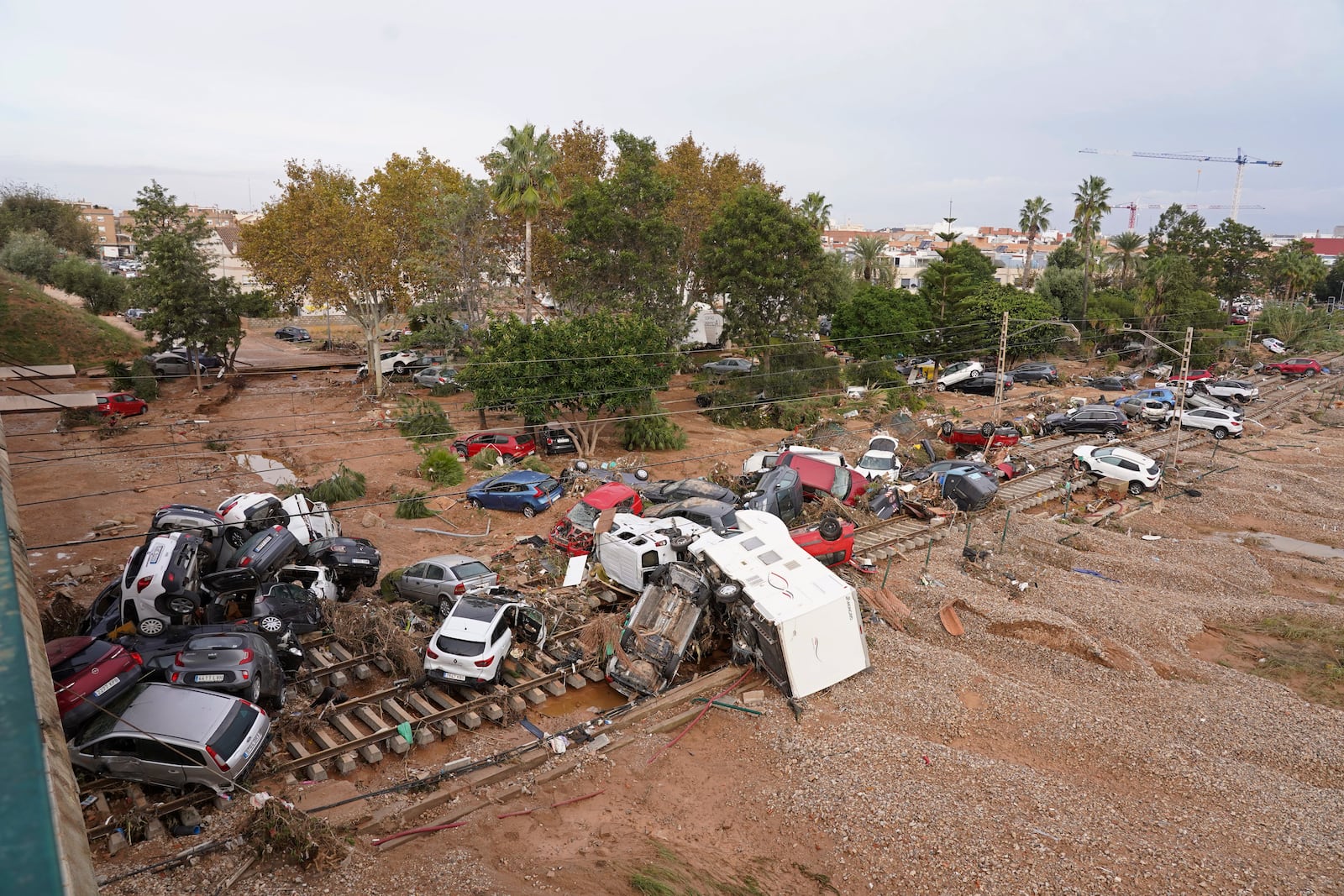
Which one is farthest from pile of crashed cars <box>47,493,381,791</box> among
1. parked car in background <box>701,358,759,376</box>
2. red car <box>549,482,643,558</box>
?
parked car in background <box>701,358,759,376</box>

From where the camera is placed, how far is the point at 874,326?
46.8m

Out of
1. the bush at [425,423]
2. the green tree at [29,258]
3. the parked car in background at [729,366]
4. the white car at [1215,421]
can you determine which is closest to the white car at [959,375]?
the parked car in background at [729,366]

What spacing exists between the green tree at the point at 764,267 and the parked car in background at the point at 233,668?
3031 centimetres

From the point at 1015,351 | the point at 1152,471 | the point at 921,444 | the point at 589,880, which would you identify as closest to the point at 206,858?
the point at 589,880

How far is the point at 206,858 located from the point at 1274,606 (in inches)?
856

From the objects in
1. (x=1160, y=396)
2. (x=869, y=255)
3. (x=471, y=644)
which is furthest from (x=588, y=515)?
(x=869, y=255)

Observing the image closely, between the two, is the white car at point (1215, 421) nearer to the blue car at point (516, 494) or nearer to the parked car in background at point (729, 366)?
the parked car in background at point (729, 366)

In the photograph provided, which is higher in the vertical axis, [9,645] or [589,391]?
[9,645]

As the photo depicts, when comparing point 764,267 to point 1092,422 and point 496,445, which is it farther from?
point 496,445

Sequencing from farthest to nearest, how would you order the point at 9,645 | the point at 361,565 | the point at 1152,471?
the point at 1152,471, the point at 361,565, the point at 9,645

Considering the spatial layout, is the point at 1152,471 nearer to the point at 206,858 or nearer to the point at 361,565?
the point at 361,565

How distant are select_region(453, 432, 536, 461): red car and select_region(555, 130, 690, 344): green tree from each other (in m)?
11.3

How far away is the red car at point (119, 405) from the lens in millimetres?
32938

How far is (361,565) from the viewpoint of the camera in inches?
666
